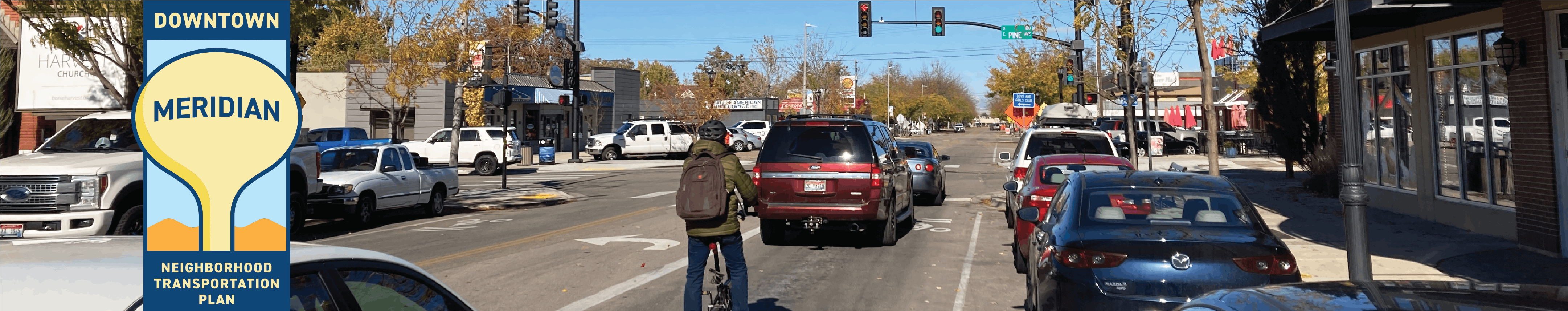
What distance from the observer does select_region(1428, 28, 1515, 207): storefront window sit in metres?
11.9

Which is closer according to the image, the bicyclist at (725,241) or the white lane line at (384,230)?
the bicyclist at (725,241)

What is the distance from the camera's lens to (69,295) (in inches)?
98.5

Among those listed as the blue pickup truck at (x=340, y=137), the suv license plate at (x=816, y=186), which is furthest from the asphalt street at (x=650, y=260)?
the blue pickup truck at (x=340, y=137)

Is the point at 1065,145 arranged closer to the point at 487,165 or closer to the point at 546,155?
the point at 487,165

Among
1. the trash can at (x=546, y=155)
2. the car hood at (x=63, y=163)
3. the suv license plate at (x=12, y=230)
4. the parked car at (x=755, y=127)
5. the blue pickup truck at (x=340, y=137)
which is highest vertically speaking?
the parked car at (x=755, y=127)

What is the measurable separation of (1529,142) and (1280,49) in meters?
10.1

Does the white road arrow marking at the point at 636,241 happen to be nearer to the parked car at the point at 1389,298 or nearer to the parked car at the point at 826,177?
the parked car at the point at 826,177

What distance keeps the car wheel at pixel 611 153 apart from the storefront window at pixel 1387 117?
92.7ft

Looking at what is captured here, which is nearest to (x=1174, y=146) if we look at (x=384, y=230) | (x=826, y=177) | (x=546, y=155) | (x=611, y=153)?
(x=611, y=153)

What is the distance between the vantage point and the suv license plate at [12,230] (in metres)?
10.2

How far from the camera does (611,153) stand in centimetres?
3956


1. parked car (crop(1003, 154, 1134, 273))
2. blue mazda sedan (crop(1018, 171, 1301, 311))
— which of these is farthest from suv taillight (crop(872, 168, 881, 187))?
blue mazda sedan (crop(1018, 171, 1301, 311))

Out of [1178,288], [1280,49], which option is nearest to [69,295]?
[1178,288]

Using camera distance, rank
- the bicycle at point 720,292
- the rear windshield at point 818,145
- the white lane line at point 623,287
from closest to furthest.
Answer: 1. the bicycle at point 720,292
2. the white lane line at point 623,287
3. the rear windshield at point 818,145
